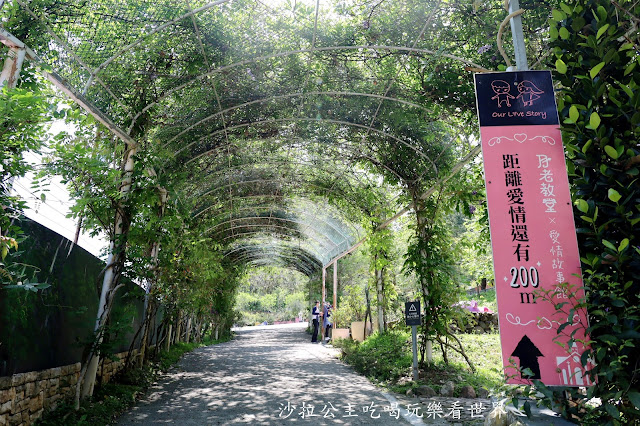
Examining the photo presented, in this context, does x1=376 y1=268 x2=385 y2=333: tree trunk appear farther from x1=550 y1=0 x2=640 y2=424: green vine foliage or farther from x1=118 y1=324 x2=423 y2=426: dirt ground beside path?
x1=550 y1=0 x2=640 y2=424: green vine foliage

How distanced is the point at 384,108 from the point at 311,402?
453cm

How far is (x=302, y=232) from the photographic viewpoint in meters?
16.2

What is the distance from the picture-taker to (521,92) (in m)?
2.55

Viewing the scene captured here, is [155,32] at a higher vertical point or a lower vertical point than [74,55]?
higher

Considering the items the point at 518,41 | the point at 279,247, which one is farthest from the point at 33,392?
the point at 279,247

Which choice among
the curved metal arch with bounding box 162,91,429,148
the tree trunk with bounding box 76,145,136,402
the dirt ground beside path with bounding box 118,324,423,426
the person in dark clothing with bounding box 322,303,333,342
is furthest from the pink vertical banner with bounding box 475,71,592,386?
the person in dark clothing with bounding box 322,303,333,342

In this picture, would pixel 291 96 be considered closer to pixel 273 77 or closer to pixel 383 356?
pixel 273 77

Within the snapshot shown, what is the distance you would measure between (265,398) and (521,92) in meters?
4.75

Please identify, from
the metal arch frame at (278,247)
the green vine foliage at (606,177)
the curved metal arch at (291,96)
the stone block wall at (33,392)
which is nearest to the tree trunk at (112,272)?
the stone block wall at (33,392)

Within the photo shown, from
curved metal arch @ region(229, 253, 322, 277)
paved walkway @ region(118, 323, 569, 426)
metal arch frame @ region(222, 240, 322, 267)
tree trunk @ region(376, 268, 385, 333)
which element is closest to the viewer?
paved walkway @ region(118, 323, 569, 426)

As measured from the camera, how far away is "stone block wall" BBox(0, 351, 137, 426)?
321 cm

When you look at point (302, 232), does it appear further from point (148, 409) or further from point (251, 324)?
point (251, 324)

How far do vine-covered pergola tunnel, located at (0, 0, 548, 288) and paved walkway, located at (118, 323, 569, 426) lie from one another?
10.5 ft

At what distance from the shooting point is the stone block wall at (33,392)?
3.21 meters
